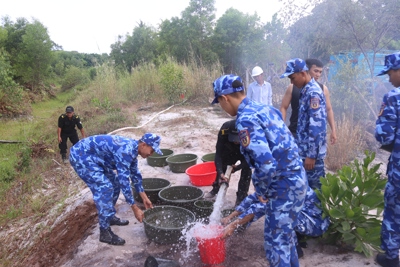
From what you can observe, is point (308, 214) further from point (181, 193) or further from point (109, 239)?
point (109, 239)

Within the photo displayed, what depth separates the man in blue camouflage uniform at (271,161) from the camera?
1858 mm

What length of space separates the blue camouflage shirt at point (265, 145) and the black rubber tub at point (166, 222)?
1379 millimetres

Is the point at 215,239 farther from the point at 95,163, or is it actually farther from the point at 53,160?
the point at 53,160

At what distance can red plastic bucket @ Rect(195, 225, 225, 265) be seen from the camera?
2594 millimetres

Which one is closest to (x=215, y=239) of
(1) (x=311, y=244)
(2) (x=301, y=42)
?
(1) (x=311, y=244)

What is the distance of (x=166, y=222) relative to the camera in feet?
11.6

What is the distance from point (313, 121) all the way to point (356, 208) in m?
0.87

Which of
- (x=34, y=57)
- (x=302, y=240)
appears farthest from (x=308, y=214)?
(x=34, y=57)

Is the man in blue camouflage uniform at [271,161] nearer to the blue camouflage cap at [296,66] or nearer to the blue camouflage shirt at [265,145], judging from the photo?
the blue camouflage shirt at [265,145]

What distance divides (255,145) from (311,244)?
1.76 meters

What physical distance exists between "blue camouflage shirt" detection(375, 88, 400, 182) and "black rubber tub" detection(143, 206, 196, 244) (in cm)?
190

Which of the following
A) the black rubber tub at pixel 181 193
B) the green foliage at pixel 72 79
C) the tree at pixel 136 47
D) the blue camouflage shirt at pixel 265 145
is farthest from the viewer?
the green foliage at pixel 72 79

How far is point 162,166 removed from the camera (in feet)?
19.1

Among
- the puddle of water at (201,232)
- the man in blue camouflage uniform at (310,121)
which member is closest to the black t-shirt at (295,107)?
the man in blue camouflage uniform at (310,121)
